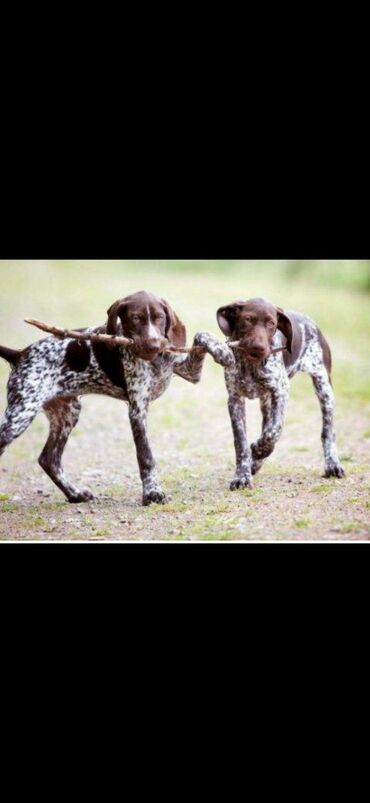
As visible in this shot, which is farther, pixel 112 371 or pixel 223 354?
pixel 112 371

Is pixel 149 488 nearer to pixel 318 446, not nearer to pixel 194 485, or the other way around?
pixel 194 485

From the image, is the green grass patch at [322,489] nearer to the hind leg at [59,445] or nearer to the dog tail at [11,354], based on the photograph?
the hind leg at [59,445]

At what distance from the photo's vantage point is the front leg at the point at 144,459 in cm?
533

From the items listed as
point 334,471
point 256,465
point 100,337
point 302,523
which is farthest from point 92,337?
point 334,471

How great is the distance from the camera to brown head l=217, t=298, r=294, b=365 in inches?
204

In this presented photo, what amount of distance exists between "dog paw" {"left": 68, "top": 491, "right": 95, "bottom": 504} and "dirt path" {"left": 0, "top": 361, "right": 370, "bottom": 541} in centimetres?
6

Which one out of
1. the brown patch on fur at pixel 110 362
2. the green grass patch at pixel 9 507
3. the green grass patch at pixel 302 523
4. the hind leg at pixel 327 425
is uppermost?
the brown patch on fur at pixel 110 362

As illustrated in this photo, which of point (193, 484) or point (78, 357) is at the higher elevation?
point (78, 357)

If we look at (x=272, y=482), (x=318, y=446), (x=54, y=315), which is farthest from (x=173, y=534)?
(x=54, y=315)

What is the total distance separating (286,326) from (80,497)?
1599mm

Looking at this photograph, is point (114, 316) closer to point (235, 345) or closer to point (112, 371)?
point (112, 371)

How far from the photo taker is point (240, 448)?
545cm

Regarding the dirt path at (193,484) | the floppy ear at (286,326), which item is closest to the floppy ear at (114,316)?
the floppy ear at (286,326)

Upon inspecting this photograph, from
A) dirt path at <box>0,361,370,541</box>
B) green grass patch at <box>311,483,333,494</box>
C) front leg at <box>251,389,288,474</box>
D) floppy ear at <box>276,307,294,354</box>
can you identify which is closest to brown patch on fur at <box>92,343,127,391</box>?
dirt path at <box>0,361,370,541</box>
